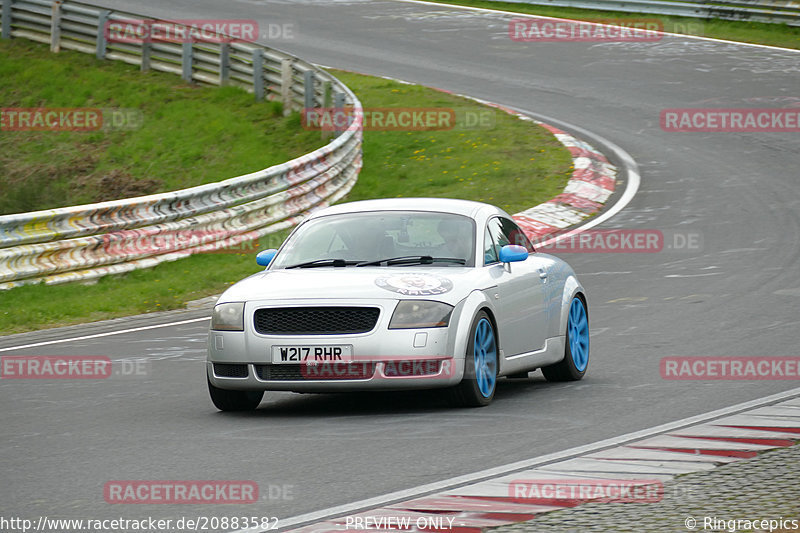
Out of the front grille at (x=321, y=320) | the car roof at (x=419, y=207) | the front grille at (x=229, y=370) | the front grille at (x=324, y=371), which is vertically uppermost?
the car roof at (x=419, y=207)

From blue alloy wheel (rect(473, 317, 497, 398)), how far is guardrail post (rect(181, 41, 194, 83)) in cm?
2205

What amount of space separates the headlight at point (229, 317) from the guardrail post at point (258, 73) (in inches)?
766

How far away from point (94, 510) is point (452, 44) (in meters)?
31.4

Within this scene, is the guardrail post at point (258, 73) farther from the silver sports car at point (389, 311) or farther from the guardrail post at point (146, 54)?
the silver sports car at point (389, 311)

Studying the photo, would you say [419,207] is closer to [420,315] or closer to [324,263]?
[324,263]

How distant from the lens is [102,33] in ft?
107

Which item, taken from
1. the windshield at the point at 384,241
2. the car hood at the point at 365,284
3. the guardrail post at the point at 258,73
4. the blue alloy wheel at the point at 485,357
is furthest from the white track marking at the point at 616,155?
the car hood at the point at 365,284

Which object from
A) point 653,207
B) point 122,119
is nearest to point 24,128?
point 122,119

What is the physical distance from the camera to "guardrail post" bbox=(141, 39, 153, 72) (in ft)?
104

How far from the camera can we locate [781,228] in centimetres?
1833

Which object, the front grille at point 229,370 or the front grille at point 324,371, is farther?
the front grille at point 229,370

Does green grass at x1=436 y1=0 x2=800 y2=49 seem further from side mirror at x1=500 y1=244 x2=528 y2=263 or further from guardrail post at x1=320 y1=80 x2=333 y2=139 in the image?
side mirror at x1=500 y1=244 x2=528 y2=263

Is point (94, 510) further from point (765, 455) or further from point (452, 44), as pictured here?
point (452, 44)

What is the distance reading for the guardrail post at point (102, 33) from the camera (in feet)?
106
